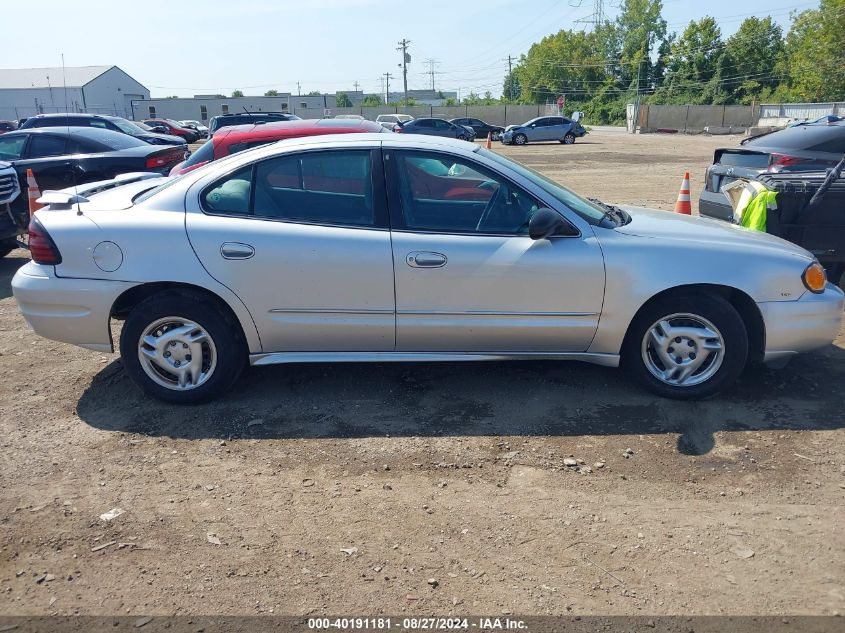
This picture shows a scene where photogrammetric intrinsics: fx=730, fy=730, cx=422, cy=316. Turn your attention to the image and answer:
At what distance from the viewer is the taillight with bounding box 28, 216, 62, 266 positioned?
441 cm

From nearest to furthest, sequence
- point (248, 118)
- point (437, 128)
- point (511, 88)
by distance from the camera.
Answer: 1. point (248, 118)
2. point (437, 128)
3. point (511, 88)

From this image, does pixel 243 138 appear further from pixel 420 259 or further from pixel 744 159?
pixel 744 159

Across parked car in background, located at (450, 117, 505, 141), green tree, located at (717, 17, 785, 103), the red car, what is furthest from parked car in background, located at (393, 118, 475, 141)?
green tree, located at (717, 17, 785, 103)

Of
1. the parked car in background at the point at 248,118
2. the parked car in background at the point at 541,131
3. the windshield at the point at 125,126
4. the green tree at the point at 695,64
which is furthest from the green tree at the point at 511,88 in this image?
the windshield at the point at 125,126

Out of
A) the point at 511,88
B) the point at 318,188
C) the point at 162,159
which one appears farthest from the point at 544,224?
the point at 511,88

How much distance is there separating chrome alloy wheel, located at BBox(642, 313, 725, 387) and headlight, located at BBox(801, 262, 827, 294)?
646 millimetres

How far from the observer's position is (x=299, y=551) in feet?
10.2

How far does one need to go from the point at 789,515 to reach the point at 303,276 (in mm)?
2824

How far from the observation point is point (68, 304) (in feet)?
14.5

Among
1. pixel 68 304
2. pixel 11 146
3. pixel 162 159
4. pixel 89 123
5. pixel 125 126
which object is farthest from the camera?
pixel 125 126

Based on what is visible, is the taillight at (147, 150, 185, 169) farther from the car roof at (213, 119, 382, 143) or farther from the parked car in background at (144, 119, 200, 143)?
the parked car in background at (144, 119, 200, 143)

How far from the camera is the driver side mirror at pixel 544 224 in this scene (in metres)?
4.21

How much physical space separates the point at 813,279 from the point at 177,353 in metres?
3.93

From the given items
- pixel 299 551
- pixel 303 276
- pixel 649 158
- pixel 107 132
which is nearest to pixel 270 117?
pixel 107 132
